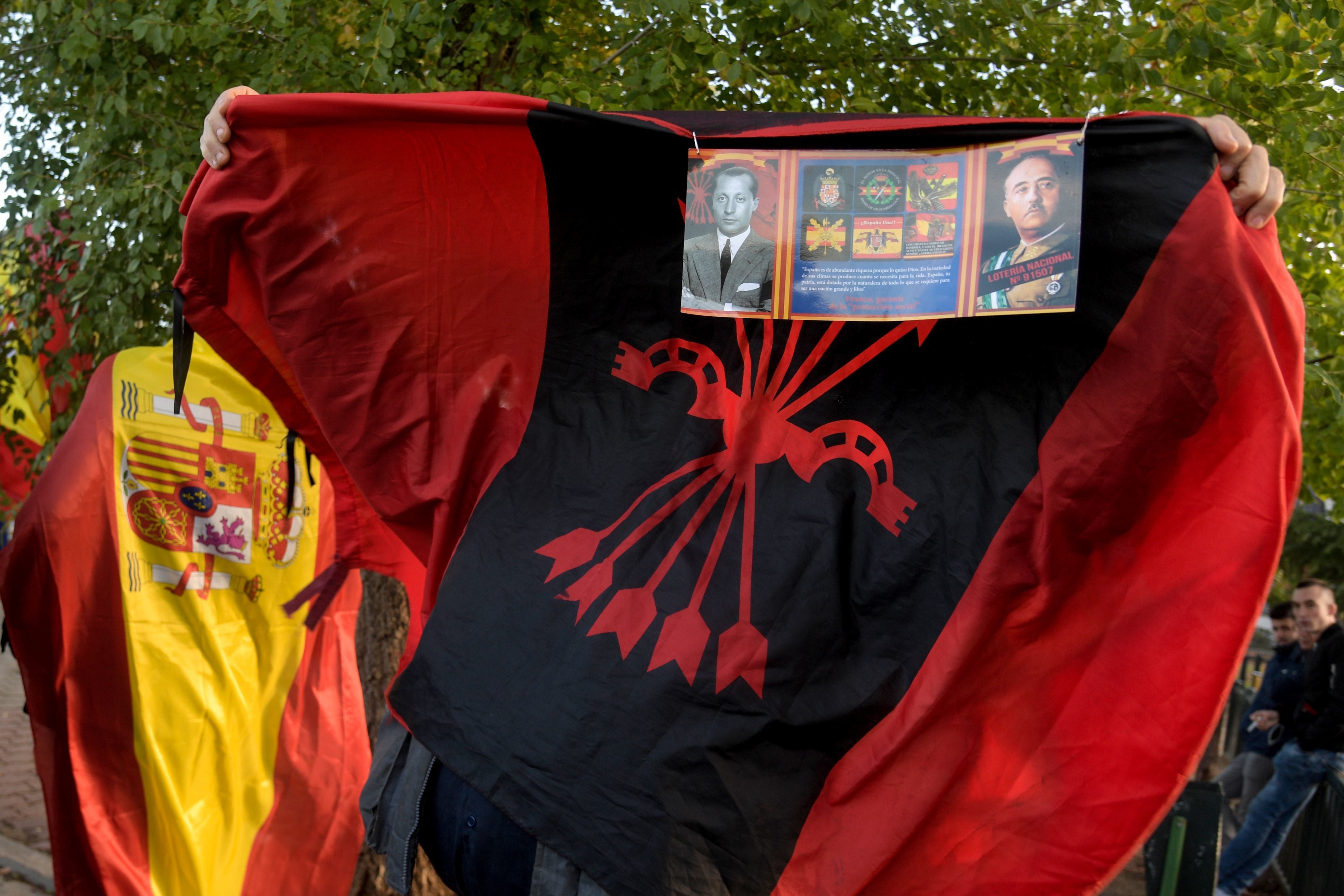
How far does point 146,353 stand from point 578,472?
6.64 feet

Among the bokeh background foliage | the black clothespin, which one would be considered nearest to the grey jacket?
the black clothespin

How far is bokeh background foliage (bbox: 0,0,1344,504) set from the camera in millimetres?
2910

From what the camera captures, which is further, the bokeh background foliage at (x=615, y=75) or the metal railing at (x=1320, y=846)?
the metal railing at (x=1320, y=846)

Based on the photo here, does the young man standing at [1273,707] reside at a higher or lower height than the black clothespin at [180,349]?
lower

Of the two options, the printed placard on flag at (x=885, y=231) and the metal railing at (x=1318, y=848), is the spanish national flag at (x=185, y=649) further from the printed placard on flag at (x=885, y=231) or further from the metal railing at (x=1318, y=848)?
the metal railing at (x=1318, y=848)

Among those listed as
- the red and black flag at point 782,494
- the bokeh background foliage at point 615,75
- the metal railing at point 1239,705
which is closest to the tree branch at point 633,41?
the bokeh background foliage at point 615,75

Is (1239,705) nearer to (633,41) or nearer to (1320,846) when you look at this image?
(1320,846)

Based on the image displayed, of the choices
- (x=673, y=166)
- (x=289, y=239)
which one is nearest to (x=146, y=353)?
(x=289, y=239)

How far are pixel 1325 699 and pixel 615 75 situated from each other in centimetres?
443

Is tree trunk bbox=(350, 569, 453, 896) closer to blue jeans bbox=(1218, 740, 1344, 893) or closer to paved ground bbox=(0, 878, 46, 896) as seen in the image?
paved ground bbox=(0, 878, 46, 896)

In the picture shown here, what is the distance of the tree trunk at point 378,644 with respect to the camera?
3736 mm

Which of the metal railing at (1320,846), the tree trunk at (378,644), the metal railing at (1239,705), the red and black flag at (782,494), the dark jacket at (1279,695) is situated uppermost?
the red and black flag at (782,494)

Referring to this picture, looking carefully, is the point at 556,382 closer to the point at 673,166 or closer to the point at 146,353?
the point at 673,166

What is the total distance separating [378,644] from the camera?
3.85 m
